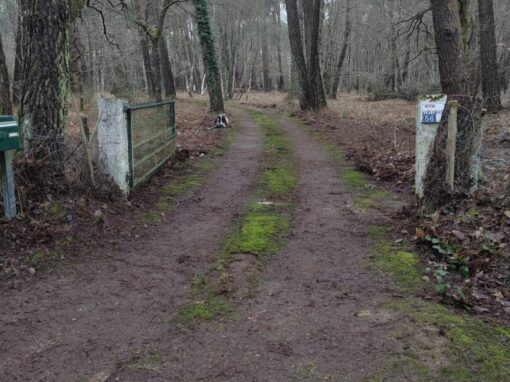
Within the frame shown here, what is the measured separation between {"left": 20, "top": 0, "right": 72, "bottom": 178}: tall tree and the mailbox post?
2.27ft

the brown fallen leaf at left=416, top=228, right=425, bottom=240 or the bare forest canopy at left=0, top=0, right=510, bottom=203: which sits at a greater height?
the bare forest canopy at left=0, top=0, right=510, bottom=203

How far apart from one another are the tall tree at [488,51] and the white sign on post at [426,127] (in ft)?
41.2

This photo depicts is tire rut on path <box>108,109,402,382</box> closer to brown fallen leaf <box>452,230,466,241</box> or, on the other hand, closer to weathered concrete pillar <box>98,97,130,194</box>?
brown fallen leaf <box>452,230,466,241</box>

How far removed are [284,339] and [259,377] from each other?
0.54 meters

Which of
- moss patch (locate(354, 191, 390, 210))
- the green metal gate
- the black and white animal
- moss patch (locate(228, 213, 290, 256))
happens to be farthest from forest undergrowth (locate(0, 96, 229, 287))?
the black and white animal

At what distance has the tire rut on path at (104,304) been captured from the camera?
3.52m

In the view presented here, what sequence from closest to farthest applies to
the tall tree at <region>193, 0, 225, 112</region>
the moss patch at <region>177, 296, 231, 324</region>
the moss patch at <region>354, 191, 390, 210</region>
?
the moss patch at <region>177, 296, 231, 324</region>
the moss patch at <region>354, 191, 390, 210</region>
the tall tree at <region>193, 0, 225, 112</region>

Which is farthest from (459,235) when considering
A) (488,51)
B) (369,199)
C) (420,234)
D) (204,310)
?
(488,51)

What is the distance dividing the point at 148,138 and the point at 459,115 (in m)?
5.26

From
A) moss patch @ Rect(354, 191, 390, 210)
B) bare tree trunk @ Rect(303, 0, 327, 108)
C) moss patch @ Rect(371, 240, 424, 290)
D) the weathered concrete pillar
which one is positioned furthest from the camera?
bare tree trunk @ Rect(303, 0, 327, 108)

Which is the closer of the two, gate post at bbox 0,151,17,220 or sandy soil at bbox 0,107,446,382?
sandy soil at bbox 0,107,446,382

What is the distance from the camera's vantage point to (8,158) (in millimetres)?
5508

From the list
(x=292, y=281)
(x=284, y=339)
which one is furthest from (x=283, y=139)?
(x=284, y=339)

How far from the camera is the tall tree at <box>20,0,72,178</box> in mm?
6336
